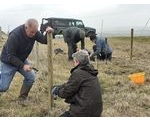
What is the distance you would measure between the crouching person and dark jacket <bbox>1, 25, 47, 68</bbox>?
5.54 feet

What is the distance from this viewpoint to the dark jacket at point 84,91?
19.2 feet

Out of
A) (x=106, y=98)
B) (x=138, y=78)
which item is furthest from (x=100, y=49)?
(x=106, y=98)

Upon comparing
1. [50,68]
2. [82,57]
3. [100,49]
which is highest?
[82,57]

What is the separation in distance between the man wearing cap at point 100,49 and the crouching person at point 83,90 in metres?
7.41

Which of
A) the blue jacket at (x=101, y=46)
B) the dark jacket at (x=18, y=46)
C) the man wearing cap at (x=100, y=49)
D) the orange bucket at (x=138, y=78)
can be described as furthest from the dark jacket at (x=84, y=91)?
the blue jacket at (x=101, y=46)

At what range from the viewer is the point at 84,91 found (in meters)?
5.84

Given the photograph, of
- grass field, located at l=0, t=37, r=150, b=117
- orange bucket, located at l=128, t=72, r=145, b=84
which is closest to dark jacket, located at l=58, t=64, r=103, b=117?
grass field, located at l=0, t=37, r=150, b=117

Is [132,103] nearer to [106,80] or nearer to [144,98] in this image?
[144,98]

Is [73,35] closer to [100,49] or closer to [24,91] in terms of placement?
[100,49]

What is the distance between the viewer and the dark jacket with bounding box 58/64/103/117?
5.85m

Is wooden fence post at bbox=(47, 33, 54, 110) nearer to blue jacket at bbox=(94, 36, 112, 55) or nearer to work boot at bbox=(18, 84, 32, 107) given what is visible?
work boot at bbox=(18, 84, 32, 107)

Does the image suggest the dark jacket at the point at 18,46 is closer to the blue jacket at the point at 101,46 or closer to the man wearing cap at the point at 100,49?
the man wearing cap at the point at 100,49

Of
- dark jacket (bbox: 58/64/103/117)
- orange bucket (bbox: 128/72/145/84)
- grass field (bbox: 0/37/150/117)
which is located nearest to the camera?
dark jacket (bbox: 58/64/103/117)

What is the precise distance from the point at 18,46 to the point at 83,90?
2.08m
